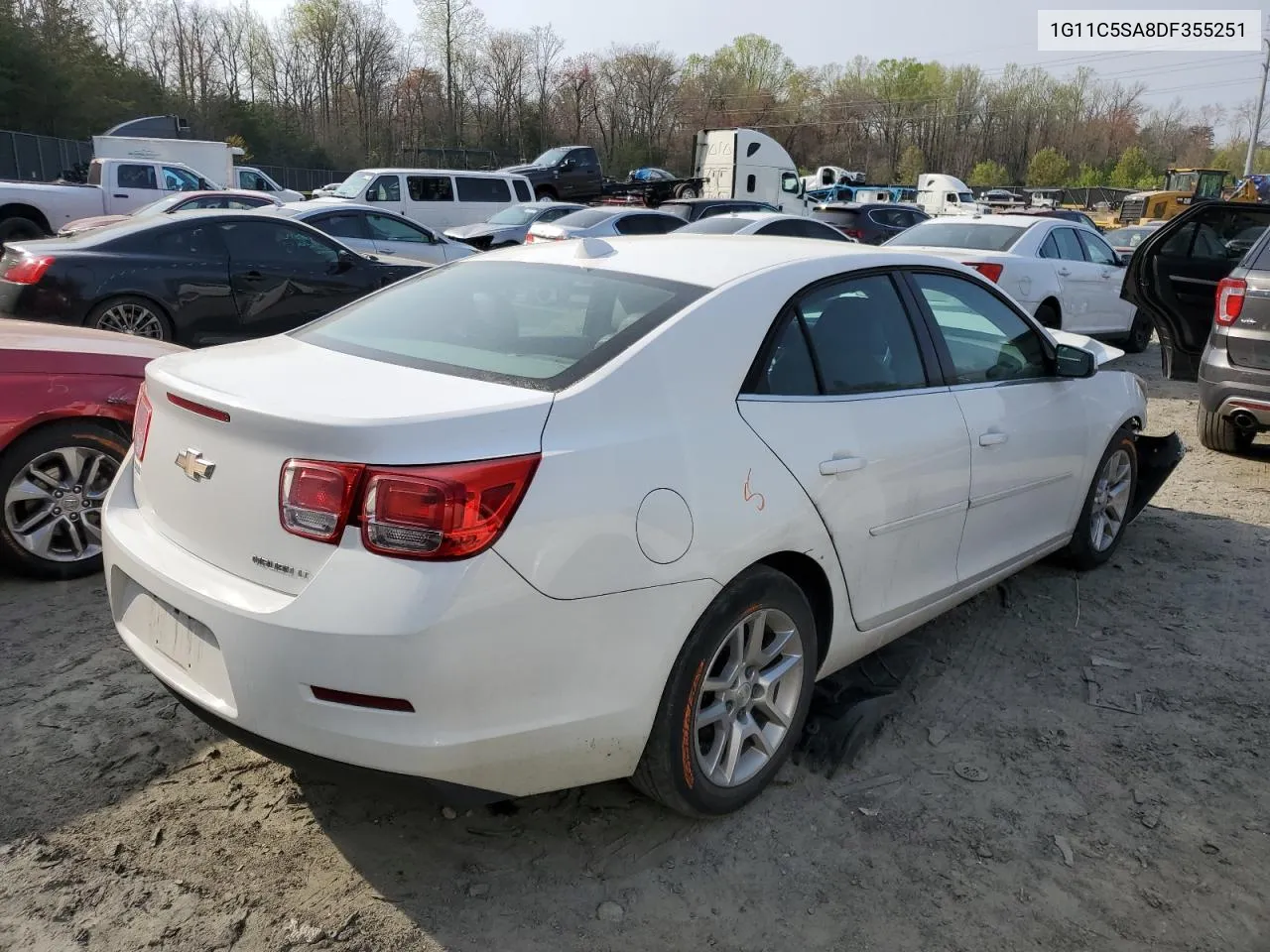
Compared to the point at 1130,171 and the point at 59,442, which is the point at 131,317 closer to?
the point at 59,442

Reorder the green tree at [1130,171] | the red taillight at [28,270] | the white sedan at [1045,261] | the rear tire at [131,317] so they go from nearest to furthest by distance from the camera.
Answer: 1. the red taillight at [28,270]
2. the rear tire at [131,317]
3. the white sedan at [1045,261]
4. the green tree at [1130,171]

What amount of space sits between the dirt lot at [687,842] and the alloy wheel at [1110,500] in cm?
111

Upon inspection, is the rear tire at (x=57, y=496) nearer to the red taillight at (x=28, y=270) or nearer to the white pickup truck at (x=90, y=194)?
the red taillight at (x=28, y=270)

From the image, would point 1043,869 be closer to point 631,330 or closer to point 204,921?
point 631,330

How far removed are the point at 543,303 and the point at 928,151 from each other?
96.9 meters

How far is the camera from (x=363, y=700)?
85.7 inches

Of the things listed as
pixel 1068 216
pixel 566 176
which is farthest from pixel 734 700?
pixel 566 176

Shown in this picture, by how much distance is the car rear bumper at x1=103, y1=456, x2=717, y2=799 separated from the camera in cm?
213

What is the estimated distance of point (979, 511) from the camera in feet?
11.9

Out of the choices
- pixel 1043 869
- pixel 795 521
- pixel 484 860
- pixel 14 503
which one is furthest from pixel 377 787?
pixel 14 503

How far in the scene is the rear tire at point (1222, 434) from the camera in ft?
23.7

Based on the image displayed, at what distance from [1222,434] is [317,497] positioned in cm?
713

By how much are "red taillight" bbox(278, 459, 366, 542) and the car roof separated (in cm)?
125

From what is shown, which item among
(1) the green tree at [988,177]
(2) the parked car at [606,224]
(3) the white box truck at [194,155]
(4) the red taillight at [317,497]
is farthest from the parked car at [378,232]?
(1) the green tree at [988,177]
